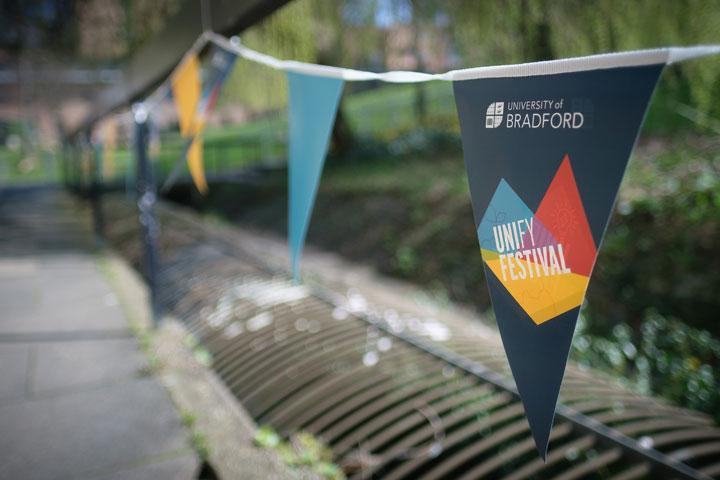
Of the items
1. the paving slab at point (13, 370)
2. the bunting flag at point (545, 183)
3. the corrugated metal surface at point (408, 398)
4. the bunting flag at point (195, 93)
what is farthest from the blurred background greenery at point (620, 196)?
the paving slab at point (13, 370)

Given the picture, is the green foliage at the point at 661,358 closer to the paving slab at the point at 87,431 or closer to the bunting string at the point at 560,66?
the bunting string at the point at 560,66

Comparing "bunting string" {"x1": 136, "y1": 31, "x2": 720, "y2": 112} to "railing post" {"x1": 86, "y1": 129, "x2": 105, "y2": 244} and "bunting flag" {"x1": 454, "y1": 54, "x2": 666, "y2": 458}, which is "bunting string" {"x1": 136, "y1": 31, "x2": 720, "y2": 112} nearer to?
"bunting flag" {"x1": 454, "y1": 54, "x2": 666, "y2": 458}

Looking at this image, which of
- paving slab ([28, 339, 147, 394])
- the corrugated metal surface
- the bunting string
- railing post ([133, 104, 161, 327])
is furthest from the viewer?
railing post ([133, 104, 161, 327])

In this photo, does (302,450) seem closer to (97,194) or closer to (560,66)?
(560,66)

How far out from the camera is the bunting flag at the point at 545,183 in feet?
4.15

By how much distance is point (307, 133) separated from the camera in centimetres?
276

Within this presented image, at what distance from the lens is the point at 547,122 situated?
1.41m

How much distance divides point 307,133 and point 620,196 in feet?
16.5

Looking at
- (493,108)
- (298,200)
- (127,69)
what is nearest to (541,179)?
(493,108)

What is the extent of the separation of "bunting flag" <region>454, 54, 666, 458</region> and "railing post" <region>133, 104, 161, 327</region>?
3.95 metres

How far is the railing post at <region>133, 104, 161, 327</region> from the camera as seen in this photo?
500 centimetres

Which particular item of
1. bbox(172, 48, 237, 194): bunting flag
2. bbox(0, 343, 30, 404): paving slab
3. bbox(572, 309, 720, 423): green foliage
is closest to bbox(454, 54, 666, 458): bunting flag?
bbox(172, 48, 237, 194): bunting flag

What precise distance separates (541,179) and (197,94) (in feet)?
10.9

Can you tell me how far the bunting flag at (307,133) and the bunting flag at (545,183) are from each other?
0.95 metres
